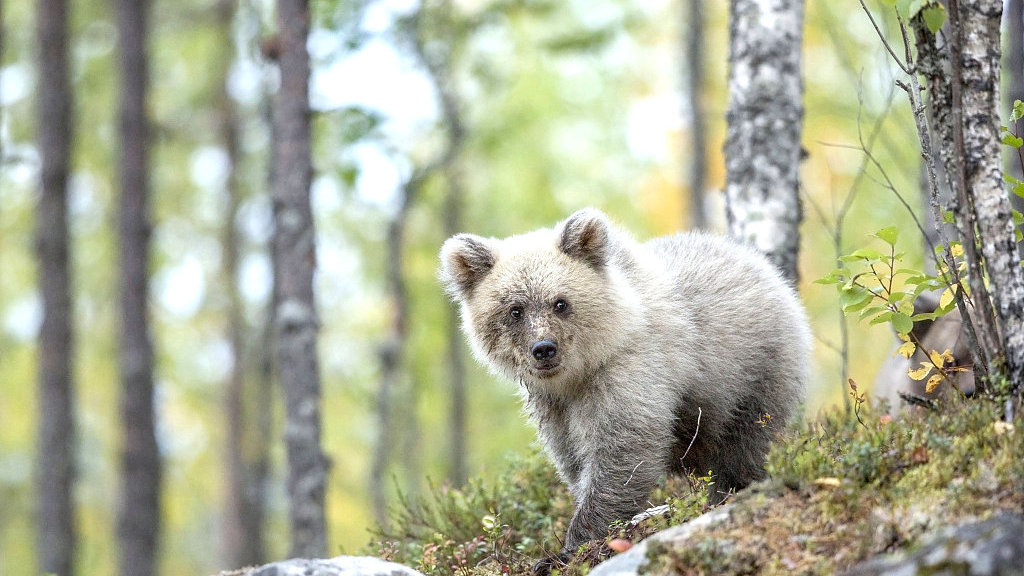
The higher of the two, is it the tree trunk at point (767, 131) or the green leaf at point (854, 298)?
the tree trunk at point (767, 131)

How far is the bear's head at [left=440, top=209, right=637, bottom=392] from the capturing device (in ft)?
19.9

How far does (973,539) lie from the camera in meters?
3.42

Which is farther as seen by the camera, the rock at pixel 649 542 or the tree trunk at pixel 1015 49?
the tree trunk at pixel 1015 49


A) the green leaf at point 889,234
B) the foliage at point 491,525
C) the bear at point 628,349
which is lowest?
the foliage at point 491,525

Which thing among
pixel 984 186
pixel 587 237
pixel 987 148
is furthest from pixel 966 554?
pixel 587 237

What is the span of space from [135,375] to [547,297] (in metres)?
9.36

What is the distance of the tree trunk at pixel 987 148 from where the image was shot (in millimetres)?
4723

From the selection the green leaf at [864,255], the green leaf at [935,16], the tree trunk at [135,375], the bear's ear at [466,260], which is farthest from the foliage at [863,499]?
the tree trunk at [135,375]

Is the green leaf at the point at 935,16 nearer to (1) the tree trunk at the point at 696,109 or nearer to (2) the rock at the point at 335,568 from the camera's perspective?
(2) the rock at the point at 335,568

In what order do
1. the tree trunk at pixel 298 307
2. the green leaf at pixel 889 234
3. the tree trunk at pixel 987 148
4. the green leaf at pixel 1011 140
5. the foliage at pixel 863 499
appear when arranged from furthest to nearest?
the tree trunk at pixel 298 307 → the green leaf at pixel 889 234 → the green leaf at pixel 1011 140 → the tree trunk at pixel 987 148 → the foliage at pixel 863 499

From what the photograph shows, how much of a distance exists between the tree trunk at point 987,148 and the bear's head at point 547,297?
211cm

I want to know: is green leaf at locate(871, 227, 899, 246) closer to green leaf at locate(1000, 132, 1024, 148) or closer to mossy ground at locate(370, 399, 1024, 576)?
green leaf at locate(1000, 132, 1024, 148)

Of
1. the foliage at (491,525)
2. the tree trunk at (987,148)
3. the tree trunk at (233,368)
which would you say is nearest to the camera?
Result: the tree trunk at (987,148)

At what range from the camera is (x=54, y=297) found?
1446 centimetres
